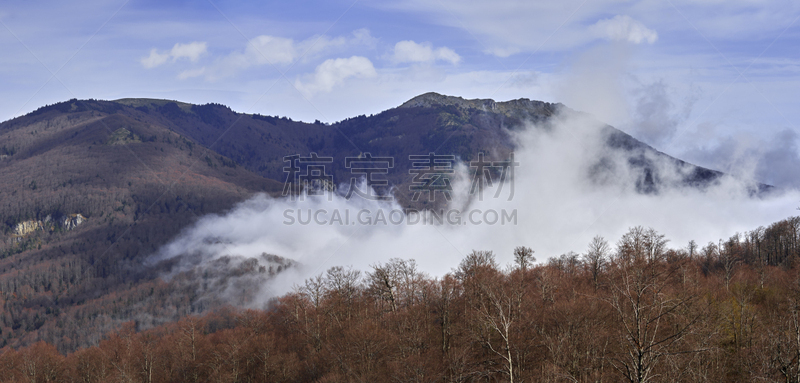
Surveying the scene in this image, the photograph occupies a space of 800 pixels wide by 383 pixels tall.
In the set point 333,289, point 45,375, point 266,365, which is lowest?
point 45,375

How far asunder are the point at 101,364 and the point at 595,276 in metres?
87.3

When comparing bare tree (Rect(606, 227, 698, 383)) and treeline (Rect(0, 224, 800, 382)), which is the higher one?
Result: bare tree (Rect(606, 227, 698, 383))

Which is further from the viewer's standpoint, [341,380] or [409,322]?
[409,322]

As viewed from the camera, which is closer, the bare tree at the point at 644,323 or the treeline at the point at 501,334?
the bare tree at the point at 644,323

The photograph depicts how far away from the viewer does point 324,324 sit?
73812mm

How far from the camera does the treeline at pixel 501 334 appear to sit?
3073 centimetres

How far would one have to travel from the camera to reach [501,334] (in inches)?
998

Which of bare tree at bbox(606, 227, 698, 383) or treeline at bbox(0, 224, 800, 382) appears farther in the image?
treeline at bbox(0, 224, 800, 382)

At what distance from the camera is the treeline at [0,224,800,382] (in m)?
30.7

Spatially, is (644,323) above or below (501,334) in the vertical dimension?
above

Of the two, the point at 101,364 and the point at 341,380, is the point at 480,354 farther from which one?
the point at 101,364

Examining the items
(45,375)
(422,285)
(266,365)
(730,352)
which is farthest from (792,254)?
(45,375)

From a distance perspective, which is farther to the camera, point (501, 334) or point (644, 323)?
point (501, 334)

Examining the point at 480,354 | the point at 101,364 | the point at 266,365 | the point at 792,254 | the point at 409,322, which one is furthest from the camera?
the point at 792,254
